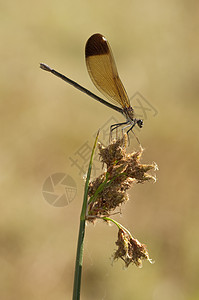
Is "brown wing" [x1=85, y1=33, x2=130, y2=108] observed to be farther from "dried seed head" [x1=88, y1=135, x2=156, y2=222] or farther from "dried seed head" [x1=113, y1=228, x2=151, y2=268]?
"dried seed head" [x1=113, y1=228, x2=151, y2=268]

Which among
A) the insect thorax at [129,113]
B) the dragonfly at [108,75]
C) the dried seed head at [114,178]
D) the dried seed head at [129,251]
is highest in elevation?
the dragonfly at [108,75]

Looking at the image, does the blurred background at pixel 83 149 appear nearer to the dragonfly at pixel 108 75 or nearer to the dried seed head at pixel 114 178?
the dragonfly at pixel 108 75

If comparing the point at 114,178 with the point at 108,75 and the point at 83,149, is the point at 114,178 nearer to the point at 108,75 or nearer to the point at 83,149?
the point at 108,75

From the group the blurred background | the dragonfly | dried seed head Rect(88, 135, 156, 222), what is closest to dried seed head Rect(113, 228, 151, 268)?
dried seed head Rect(88, 135, 156, 222)

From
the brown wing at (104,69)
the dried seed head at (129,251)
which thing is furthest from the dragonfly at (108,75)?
the dried seed head at (129,251)

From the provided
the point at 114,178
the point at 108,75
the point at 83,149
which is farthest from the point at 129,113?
the point at 83,149
